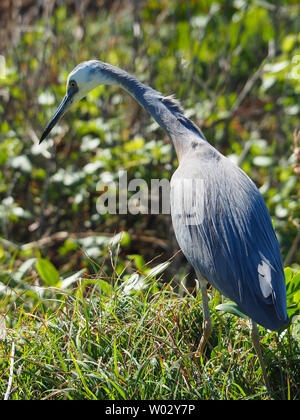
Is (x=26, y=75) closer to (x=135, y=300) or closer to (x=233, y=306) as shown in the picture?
(x=135, y=300)

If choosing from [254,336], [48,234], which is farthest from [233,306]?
[48,234]

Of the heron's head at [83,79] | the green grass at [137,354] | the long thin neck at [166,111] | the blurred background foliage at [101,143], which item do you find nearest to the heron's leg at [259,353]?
the green grass at [137,354]

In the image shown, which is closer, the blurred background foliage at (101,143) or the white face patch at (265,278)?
the white face patch at (265,278)

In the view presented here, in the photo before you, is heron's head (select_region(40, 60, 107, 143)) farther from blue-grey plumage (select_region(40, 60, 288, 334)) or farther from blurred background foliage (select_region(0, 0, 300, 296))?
blurred background foliage (select_region(0, 0, 300, 296))

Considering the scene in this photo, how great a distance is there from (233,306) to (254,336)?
0.17 m

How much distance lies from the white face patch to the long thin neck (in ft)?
2.73

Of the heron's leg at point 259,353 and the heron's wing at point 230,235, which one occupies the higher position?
the heron's wing at point 230,235

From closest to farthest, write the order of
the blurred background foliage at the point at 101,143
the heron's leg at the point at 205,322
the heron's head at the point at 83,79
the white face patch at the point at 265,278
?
the white face patch at the point at 265,278, the heron's leg at the point at 205,322, the heron's head at the point at 83,79, the blurred background foliage at the point at 101,143

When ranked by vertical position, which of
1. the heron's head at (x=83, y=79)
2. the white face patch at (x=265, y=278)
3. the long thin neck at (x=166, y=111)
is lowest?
the white face patch at (x=265, y=278)

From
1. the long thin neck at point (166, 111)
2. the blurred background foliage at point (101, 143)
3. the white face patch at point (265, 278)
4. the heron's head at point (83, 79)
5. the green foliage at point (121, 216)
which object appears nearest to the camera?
the white face patch at point (265, 278)

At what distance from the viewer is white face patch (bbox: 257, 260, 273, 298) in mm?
2244

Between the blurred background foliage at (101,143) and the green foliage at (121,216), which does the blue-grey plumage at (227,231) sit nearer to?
the green foliage at (121,216)

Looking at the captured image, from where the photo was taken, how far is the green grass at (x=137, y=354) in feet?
7.57
